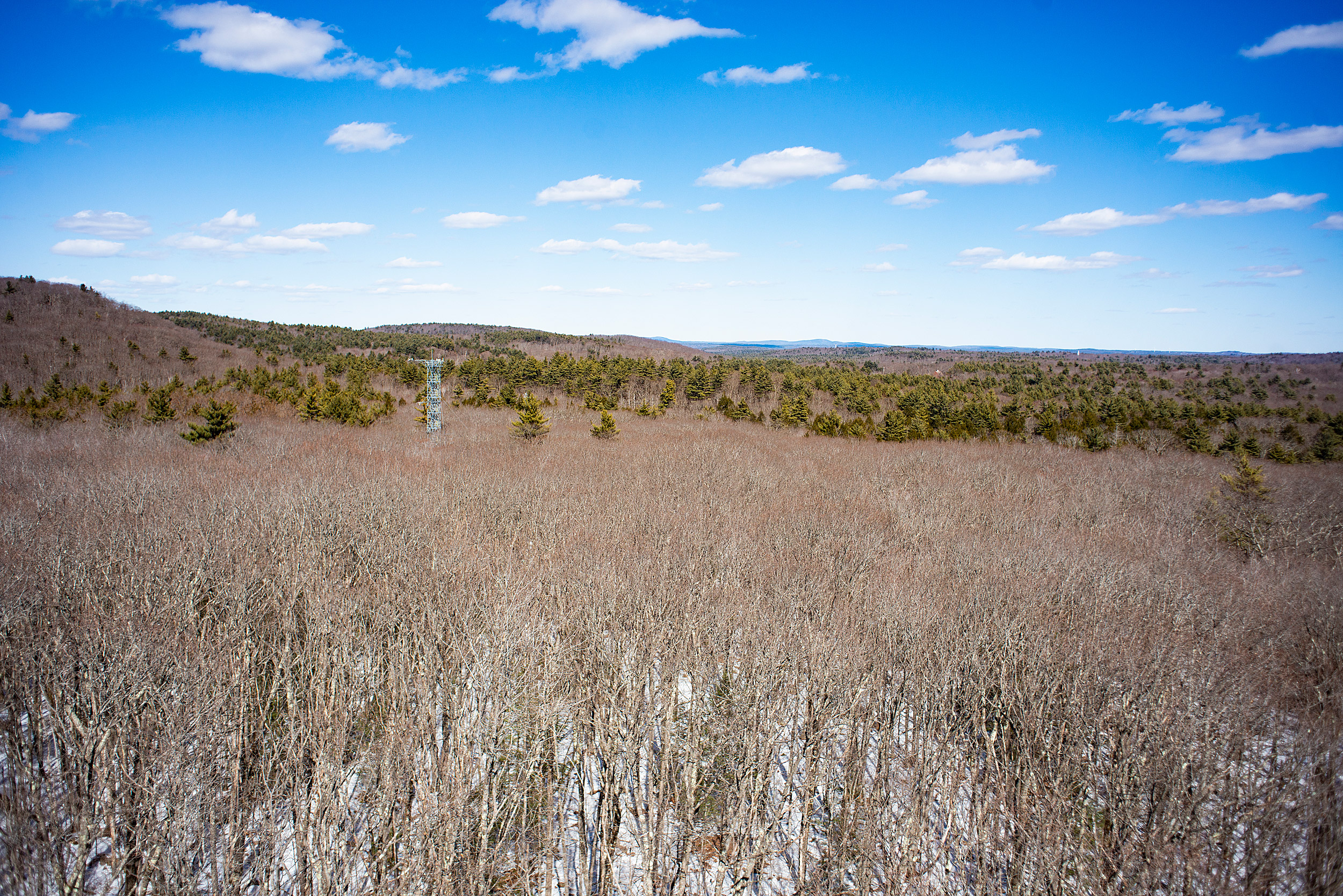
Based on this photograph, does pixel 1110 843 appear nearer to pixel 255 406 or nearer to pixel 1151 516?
pixel 1151 516

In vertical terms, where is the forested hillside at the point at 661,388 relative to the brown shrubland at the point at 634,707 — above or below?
above

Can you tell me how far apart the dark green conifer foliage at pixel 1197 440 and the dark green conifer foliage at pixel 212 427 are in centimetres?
4108

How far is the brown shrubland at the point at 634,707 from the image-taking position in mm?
3289

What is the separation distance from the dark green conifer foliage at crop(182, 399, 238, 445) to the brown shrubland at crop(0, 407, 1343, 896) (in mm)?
7473

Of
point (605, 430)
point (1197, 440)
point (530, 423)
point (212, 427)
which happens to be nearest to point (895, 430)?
point (1197, 440)

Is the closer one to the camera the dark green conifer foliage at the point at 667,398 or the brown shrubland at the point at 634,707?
the brown shrubland at the point at 634,707

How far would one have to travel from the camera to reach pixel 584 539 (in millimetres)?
8852

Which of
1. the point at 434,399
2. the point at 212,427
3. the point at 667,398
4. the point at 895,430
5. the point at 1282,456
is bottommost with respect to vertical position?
the point at 1282,456

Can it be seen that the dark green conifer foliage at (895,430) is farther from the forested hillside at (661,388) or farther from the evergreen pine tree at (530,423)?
the evergreen pine tree at (530,423)

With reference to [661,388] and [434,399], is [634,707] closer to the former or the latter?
[434,399]

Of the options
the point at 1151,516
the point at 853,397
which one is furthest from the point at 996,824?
the point at 853,397

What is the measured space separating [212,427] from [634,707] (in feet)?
65.5

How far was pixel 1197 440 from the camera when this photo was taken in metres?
24.9

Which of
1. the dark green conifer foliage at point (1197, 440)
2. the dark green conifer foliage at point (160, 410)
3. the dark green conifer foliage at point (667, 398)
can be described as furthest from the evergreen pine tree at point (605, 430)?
the dark green conifer foliage at point (1197, 440)
